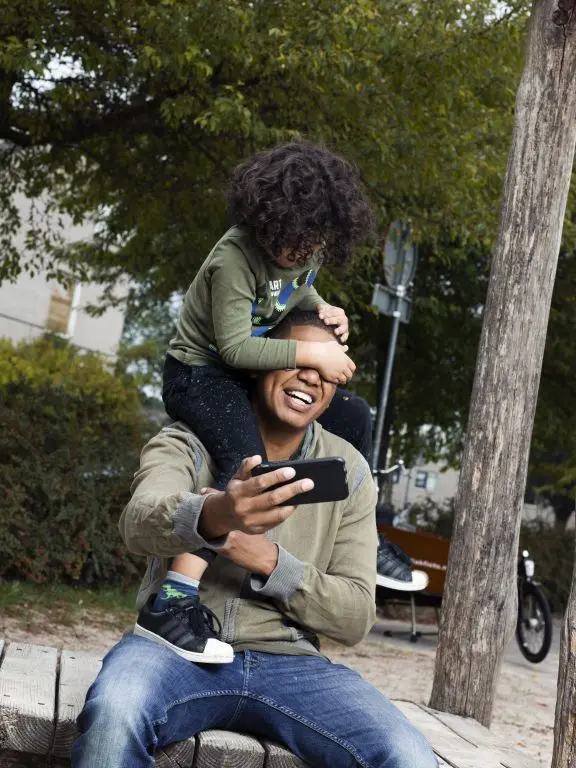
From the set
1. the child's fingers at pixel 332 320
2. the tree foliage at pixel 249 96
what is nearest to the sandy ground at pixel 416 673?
the tree foliage at pixel 249 96

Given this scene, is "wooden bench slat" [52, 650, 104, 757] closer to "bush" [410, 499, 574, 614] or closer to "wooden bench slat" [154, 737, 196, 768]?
"wooden bench slat" [154, 737, 196, 768]

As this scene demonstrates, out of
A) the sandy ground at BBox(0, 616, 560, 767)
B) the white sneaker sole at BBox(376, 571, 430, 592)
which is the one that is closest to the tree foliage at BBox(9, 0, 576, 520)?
the sandy ground at BBox(0, 616, 560, 767)

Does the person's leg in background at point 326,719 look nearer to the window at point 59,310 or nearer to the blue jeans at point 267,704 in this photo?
the blue jeans at point 267,704

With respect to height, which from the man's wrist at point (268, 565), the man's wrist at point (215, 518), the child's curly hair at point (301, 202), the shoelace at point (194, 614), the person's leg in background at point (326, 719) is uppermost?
the child's curly hair at point (301, 202)

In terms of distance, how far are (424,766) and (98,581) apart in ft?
23.6

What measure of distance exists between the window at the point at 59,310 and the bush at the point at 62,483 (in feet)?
38.8

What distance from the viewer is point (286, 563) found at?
298 cm

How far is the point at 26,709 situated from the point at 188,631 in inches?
17.5

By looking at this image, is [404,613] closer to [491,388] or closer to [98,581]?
[98,581]

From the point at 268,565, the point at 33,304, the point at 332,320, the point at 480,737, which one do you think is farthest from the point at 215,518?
the point at 33,304

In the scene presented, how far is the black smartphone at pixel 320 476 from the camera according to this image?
102 inches

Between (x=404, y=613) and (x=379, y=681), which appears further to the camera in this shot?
(x=404, y=613)

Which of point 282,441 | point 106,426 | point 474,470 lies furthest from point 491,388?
point 106,426

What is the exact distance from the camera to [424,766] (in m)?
2.86
